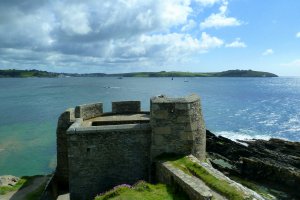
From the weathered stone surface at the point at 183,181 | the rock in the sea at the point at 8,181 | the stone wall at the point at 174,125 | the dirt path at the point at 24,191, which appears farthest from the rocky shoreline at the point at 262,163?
the weathered stone surface at the point at 183,181

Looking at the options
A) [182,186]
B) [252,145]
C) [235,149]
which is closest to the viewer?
[182,186]

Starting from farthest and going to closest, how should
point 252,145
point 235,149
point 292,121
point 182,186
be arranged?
point 292,121
point 252,145
point 235,149
point 182,186

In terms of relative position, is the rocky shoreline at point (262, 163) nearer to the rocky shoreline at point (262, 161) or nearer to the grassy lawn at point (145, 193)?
the rocky shoreline at point (262, 161)

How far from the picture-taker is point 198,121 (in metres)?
16.4

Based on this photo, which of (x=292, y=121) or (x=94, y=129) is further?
(x=292, y=121)

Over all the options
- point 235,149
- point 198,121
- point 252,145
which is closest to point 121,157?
point 198,121

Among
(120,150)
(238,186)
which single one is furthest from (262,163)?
(238,186)

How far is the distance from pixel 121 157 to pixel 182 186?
15.0ft

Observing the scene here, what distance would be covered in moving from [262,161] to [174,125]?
1904 centimetres

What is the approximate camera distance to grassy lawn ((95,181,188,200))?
41.4 feet

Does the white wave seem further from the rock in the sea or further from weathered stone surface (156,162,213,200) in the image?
weathered stone surface (156,162,213,200)

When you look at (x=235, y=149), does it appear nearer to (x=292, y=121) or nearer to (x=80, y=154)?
(x=80, y=154)

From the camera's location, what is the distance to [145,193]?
13.0 m

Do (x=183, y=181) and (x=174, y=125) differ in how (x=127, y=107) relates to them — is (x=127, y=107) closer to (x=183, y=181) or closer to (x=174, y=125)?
(x=174, y=125)
